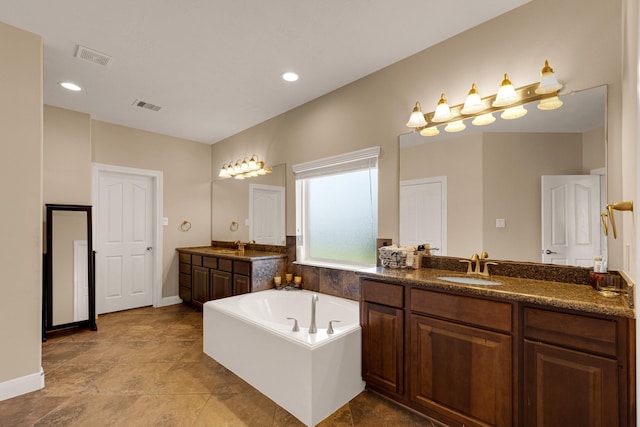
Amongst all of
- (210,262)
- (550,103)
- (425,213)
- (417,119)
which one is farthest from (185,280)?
(550,103)

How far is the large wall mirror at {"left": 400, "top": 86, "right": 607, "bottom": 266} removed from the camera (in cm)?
175

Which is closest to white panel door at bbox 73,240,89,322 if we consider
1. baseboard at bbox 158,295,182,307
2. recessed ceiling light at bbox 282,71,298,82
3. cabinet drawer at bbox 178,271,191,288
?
baseboard at bbox 158,295,182,307

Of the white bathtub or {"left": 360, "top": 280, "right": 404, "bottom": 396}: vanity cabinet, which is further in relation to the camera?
{"left": 360, "top": 280, "right": 404, "bottom": 396}: vanity cabinet

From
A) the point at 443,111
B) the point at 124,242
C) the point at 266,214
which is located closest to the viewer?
the point at 443,111

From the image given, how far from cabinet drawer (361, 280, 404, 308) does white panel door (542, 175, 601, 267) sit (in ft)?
3.02

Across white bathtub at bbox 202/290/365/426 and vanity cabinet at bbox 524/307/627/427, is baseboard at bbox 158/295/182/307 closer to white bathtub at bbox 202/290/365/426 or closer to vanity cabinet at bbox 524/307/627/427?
white bathtub at bbox 202/290/365/426

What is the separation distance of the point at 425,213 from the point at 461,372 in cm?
115

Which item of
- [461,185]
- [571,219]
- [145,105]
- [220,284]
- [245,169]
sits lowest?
[220,284]

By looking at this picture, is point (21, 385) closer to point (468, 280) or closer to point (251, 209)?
point (251, 209)

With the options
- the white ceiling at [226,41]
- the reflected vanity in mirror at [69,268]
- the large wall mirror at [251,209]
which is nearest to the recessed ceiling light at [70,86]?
the white ceiling at [226,41]

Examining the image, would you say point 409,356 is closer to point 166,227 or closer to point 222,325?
point 222,325

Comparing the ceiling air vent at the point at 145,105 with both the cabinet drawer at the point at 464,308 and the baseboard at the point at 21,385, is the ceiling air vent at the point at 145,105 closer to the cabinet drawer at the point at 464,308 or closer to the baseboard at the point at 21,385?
the baseboard at the point at 21,385

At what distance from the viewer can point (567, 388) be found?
4.55 ft

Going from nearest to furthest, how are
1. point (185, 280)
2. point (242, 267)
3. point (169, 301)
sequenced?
point (242, 267) → point (185, 280) → point (169, 301)
